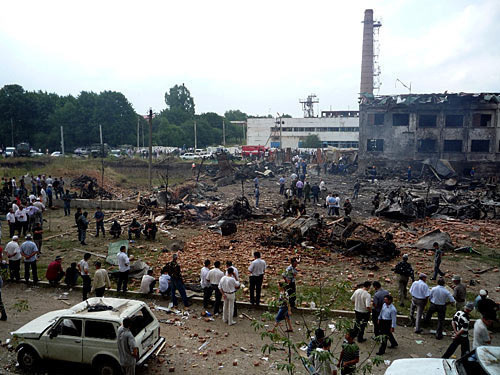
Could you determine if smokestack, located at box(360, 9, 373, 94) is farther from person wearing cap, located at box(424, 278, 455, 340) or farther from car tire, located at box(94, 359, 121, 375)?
car tire, located at box(94, 359, 121, 375)

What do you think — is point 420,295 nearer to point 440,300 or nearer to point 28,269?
point 440,300

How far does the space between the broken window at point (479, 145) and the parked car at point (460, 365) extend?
1629 inches

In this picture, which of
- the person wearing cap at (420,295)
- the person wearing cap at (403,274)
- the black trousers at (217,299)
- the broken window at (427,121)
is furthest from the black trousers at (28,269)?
the broken window at (427,121)

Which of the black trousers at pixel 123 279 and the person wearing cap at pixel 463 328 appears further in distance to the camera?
the black trousers at pixel 123 279

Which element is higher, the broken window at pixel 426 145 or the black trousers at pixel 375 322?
the broken window at pixel 426 145

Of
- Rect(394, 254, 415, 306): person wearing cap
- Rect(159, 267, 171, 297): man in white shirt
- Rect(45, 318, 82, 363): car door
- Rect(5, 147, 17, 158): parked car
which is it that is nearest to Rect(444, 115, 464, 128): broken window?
Rect(394, 254, 415, 306): person wearing cap

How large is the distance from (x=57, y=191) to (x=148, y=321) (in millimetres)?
20799

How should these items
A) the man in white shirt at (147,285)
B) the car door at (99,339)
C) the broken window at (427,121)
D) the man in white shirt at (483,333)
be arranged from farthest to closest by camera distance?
1. the broken window at (427,121)
2. the man in white shirt at (147,285)
3. the car door at (99,339)
4. the man in white shirt at (483,333)

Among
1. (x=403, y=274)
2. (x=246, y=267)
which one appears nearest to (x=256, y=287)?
(x=246, y=267)

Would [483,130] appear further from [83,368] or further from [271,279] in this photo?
[83,368]

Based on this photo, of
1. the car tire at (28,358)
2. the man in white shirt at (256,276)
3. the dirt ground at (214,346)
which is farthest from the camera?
the man in white shirt at (256,276)

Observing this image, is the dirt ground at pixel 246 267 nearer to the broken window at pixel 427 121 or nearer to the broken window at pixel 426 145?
the broken window at pixel 426 145

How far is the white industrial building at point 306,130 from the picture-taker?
72.4 m

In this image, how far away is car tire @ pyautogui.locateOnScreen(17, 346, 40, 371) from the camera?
23.5ft
